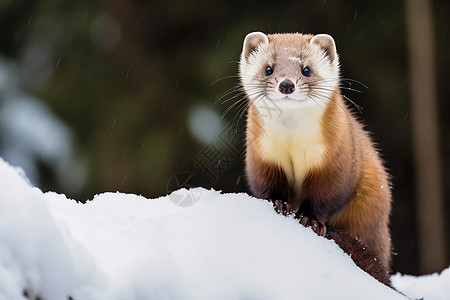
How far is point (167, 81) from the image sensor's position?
948 cm

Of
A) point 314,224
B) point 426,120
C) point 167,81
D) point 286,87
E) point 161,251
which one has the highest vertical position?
point 286,87

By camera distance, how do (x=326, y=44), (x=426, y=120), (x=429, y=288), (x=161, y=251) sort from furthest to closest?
1. (x=426, y=120)
2. (x=326, y=44)
3. (x=429, y=288)
4. (x=161, y=251)

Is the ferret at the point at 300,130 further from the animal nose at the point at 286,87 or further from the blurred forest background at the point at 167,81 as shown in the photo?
the blurred forest background at the point at 167,81

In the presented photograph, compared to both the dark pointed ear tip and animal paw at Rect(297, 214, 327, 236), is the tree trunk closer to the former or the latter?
the dark pointed ear tip

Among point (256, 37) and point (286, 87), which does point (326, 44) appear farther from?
point (286, 87)

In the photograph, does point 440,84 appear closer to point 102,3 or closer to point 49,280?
point 102,3

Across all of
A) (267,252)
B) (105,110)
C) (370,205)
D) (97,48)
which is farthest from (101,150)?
(267,252)

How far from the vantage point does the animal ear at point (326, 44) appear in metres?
4.19

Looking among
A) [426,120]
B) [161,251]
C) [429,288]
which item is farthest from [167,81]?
[161,251]

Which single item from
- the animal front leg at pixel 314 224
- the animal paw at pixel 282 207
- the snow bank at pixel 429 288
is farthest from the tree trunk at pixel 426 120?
the animal paw at pixel 282 207

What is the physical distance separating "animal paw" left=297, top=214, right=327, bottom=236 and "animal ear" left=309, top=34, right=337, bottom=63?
1.00 metres

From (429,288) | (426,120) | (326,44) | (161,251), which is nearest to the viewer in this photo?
(161,251)

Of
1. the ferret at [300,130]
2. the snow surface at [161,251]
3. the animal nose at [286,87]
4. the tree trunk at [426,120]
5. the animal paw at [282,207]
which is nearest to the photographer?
the snow surface at [161,251]

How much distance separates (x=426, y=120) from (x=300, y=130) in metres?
5.56
